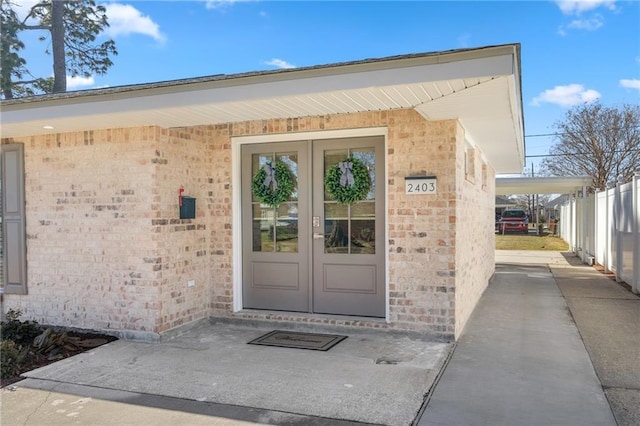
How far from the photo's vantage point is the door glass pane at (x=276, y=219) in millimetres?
6098

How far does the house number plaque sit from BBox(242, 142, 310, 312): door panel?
1.28 metres

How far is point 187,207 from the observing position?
19.1ft

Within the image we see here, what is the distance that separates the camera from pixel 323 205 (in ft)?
19.5

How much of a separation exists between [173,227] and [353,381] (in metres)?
2.85

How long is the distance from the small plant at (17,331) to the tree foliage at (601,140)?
20.1 metres

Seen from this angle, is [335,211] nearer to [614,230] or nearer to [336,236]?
[336,236]

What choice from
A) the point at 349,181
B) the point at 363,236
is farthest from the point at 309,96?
the point at 363,236

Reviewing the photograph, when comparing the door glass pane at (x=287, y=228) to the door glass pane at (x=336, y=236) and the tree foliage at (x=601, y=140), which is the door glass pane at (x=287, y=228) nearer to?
the door glass pane at (x=336, y=236)

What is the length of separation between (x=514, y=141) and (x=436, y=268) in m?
2.99

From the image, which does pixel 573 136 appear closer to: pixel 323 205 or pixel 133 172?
pixel 323 205

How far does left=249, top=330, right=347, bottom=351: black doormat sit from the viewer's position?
522 cm

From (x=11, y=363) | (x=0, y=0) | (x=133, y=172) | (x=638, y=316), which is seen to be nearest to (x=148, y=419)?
(x=11, y=363)

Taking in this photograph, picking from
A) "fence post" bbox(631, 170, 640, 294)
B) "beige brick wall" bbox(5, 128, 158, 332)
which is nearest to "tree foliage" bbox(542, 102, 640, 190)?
"fence post" bbox(631, 170, 640, 294)

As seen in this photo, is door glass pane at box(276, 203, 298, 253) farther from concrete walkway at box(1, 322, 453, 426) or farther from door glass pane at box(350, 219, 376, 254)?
concrete walkway at box(1, 322, 453, 426)
